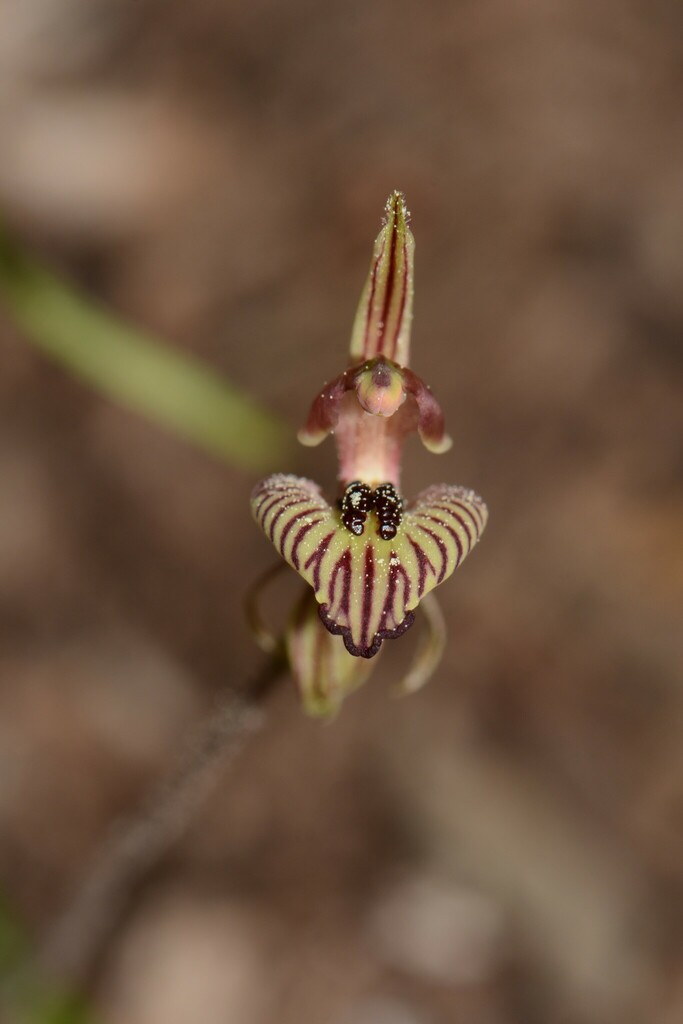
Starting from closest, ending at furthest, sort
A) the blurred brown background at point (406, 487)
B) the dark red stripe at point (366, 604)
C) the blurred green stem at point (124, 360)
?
the dark red stripe at point (366, 604)
the blurred green stem at point (124, 360)
the blurred brown background at point (406, 487)

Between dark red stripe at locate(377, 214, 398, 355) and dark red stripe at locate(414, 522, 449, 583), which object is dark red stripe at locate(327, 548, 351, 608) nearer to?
dark red stripe at locate(414, 522, 449, 583)

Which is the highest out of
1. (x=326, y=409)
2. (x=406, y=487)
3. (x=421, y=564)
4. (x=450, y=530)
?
(x=406, y=487)

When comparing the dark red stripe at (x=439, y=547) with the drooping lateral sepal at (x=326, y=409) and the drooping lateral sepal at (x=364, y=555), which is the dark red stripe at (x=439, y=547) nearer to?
the drooping lateral sepal at (x=364, y=555)

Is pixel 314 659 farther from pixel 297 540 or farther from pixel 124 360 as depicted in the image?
pixel 124 360

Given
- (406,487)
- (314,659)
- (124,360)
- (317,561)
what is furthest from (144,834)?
(406,487)

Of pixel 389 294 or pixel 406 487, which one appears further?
pixel 406 487

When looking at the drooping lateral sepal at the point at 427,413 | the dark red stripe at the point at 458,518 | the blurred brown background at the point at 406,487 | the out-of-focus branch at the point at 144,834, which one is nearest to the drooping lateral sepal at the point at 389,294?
the drooping lateral sepal at the point at 427,413

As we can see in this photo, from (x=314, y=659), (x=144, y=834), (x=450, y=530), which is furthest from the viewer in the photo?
(x=144, y=834)

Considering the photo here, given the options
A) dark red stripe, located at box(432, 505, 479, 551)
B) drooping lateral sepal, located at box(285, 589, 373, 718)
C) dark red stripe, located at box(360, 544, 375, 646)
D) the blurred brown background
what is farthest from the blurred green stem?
dark red stripe, located at box(360, 544, 375, 646)
